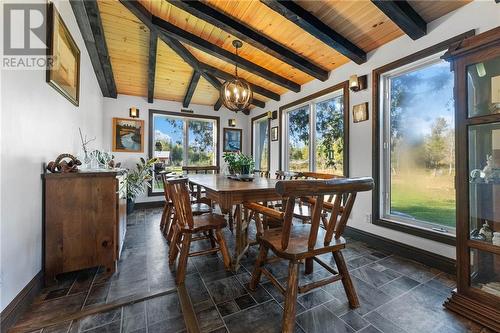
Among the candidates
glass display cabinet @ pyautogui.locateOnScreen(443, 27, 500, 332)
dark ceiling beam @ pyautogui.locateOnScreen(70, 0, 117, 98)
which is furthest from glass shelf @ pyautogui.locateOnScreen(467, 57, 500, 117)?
dark ceiling beam @ pyautogui.locateOnScreen(70, 0, 117, 98)

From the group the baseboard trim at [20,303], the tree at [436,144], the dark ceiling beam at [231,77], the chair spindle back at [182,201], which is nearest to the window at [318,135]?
the dark ceiling beam at [231,77]

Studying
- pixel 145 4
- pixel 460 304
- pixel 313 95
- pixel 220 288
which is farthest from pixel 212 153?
pixel 460 304

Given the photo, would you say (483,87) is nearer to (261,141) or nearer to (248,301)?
(248,301)

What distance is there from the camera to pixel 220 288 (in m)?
1.76

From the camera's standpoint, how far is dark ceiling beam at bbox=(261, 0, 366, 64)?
87.4 inches

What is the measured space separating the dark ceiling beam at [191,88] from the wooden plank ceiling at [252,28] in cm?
12

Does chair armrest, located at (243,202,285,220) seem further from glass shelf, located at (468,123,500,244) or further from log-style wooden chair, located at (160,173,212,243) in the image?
glass shelf, located at (468,123,500,244)

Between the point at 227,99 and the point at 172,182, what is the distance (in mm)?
1474

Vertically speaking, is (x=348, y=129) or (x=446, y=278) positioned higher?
(x=348, y=129)

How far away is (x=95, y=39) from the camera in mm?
3006

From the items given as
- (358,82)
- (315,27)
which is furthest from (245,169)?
(358,82)

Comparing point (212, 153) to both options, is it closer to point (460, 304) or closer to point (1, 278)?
point (1, 278)

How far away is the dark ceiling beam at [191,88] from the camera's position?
4.26m

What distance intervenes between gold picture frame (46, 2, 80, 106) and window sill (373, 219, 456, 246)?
12.1ft
